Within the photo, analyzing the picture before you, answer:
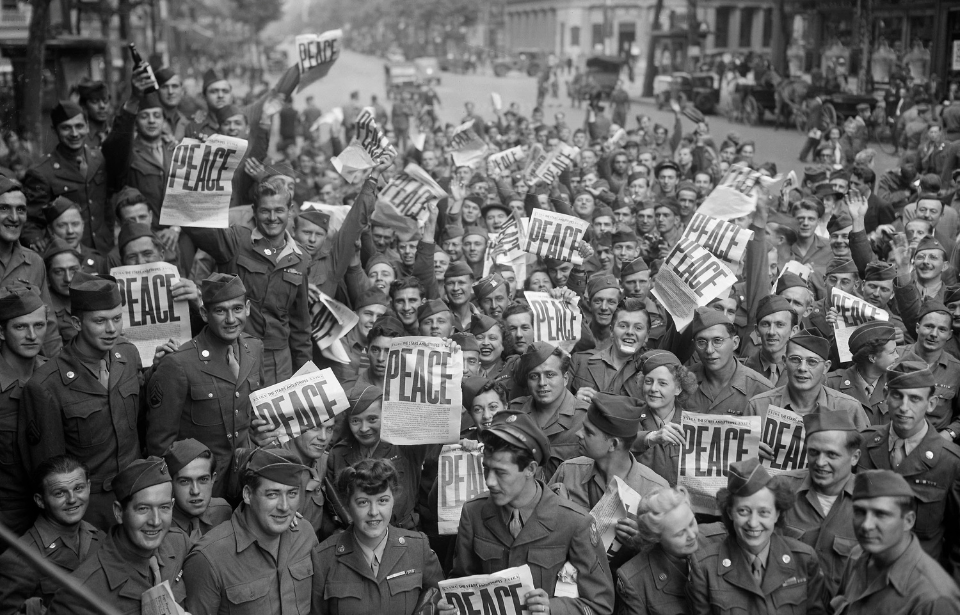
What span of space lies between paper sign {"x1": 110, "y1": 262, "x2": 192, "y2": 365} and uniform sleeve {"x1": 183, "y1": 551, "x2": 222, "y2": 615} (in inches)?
86.6

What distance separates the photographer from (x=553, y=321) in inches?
302

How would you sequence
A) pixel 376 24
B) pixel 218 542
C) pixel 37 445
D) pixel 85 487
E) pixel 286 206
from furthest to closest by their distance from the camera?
1. pixel 376 24
2. pixel 286 206
3. pixel 37 445
4. pixel 85 487
5. pixel 218 542

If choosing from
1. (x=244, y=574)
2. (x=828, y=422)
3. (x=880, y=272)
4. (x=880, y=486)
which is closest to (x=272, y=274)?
(x=244, y=574)

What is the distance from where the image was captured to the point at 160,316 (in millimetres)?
6840

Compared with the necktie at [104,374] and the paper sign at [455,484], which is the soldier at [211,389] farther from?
the paper sign at [455,484]

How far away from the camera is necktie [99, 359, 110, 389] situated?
237 inches

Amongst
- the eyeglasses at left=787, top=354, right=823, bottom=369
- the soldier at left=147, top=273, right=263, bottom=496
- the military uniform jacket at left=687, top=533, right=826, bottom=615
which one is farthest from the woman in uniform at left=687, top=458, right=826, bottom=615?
the soldier at left=147, top=273, right=263, bottom=496

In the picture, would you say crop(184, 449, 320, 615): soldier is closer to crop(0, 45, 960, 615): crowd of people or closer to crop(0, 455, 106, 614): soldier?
crop(0, 45, 960, 615): crowd of people

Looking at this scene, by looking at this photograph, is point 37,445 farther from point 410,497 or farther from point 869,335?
point 869,335

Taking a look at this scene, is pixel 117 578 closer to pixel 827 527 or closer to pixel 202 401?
pixel 202 401

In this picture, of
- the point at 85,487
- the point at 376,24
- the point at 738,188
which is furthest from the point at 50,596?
the point at 376,24

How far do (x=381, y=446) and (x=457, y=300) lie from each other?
225 cm

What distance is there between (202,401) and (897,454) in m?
3.70

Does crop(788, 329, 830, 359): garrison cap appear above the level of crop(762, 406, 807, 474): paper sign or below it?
above
